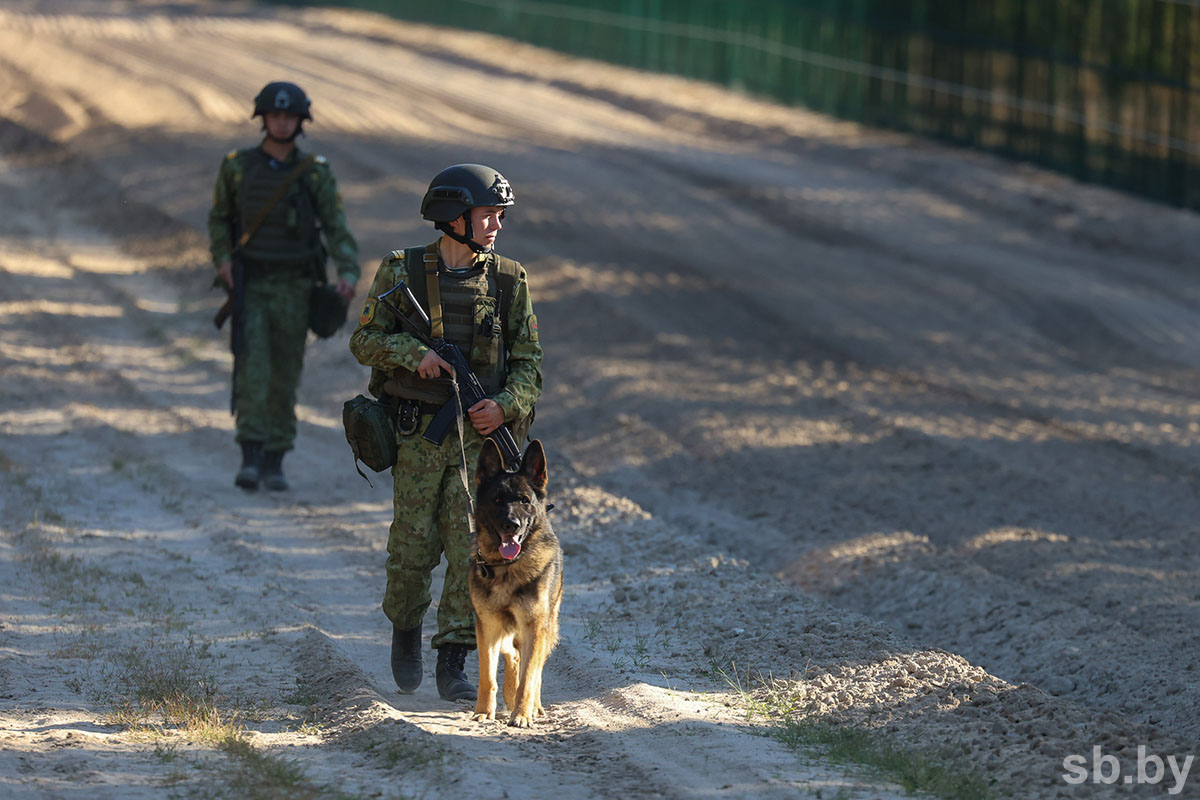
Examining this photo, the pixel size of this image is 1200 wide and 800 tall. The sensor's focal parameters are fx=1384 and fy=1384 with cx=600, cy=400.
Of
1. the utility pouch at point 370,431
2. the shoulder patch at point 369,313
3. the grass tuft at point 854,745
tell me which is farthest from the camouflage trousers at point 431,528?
the grass tuft at point 854,745

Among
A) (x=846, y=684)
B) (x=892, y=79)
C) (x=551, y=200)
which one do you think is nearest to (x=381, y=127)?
(x=551, y=200)

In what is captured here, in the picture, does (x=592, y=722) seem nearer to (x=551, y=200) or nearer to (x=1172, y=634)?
(x=1172, y=634)

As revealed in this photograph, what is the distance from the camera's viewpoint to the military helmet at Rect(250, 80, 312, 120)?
30.9ft

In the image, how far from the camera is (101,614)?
7609 millimetres

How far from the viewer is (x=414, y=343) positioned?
6156 mm

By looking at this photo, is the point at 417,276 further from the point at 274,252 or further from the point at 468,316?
the point at 274,252

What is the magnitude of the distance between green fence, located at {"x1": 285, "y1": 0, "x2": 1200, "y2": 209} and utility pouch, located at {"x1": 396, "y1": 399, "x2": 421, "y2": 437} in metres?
16.1

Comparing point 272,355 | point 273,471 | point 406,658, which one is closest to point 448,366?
point 406,658

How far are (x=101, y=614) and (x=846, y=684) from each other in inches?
159

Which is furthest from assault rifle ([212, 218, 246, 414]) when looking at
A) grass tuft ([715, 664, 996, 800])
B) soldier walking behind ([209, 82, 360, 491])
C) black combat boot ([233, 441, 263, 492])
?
grass tuft ([715, 664, 996, 800])

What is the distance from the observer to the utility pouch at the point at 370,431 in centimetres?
620

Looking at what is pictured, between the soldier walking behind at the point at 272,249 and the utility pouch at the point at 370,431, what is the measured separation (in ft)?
12.4

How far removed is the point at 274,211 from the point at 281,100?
83 cm

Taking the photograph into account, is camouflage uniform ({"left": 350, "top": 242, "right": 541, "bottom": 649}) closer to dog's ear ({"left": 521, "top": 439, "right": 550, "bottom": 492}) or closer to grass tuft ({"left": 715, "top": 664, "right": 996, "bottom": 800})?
dog's ear ({"left": 521, "top": 439, "right": 550, "bottom": 492})
